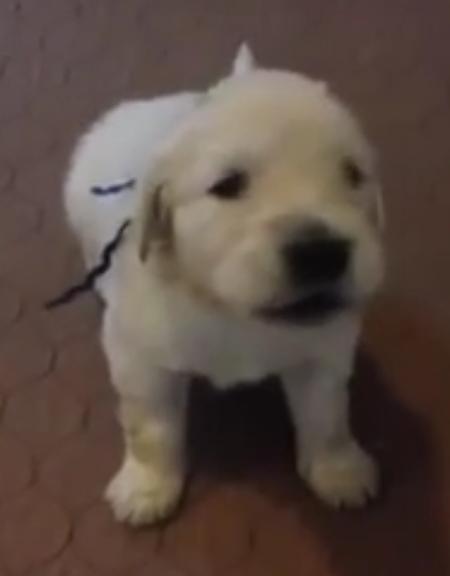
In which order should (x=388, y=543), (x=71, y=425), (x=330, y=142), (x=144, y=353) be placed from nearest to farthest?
(x=330, y=142) → (x=144, y=353) → (x=388, y=543) → (x=71, y=425)

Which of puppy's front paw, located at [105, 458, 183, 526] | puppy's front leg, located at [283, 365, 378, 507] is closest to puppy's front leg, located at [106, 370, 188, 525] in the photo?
puppy's front paw, located at [105, 458, 183, 526]

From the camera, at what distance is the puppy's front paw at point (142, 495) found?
1.40 metres

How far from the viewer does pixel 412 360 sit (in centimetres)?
156

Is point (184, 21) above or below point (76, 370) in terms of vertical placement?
above

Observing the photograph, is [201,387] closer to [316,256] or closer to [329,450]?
[329,450]

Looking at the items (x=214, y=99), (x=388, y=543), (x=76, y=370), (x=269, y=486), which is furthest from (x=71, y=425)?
(x=214, y=99)

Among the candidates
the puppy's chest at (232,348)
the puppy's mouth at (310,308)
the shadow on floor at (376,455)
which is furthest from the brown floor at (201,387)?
the puppy's mouth at (310,308)

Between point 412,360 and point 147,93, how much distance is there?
23.6 inches

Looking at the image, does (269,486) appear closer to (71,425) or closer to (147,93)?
(71,425)

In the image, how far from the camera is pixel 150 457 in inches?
55.1

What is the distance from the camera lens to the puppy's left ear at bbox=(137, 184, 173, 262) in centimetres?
114

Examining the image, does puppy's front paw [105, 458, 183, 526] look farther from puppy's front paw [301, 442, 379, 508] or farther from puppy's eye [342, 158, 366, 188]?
puppy's eye [342, 158, 366, 188]

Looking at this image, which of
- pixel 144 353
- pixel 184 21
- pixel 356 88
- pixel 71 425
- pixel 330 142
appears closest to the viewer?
pixel 330 142

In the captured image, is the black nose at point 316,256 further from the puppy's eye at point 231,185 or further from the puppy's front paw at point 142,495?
the puppy's front paw at point 142,495
